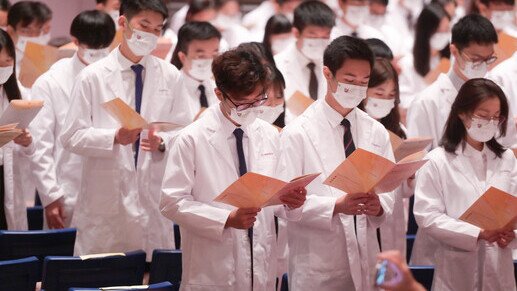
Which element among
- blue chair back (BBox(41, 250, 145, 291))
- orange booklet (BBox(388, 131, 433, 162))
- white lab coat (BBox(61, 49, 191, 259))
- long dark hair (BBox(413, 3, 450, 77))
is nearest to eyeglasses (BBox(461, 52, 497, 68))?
orange booklet (BBox(388, 131, 433, 162))

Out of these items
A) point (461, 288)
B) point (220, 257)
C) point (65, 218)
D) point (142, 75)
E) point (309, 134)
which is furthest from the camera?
point (65, 218)

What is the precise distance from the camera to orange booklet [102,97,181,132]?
5.45m

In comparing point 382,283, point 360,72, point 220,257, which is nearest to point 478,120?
point 360,72

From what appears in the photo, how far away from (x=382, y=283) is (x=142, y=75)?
3.17 metres

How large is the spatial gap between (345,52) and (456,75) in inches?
74.2

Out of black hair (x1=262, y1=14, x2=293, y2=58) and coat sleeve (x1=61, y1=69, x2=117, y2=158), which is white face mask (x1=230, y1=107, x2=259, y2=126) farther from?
black hair (x1=262, y1=14, x2=293, y2=58)

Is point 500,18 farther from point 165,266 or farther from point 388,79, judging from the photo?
point 165,266

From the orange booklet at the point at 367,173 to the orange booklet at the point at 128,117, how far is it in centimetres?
125

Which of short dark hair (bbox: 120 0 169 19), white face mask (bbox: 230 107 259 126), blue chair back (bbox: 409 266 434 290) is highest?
short dark hair (bbox: 120 0 169 19)

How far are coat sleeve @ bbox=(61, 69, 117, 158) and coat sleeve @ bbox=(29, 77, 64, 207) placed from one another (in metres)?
0.55

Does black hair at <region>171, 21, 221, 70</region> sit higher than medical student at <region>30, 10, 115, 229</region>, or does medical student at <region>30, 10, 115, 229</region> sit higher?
black hair at <region>171, 21, 221, 70</region>

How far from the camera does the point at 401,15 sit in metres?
11.7

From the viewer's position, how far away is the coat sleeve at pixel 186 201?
181 inches

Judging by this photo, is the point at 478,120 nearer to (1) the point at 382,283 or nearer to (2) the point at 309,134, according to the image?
(2) the point at 309,134
